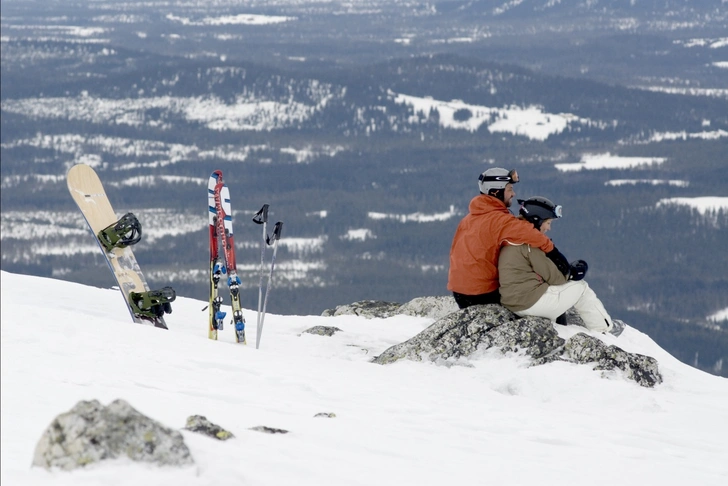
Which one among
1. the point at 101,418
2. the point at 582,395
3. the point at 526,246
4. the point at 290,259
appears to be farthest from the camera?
the point at 290,259

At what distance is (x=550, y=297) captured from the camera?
1295 centimetres

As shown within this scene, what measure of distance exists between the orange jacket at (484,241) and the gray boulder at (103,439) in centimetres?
631

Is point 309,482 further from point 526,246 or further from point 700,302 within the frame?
point 700,302

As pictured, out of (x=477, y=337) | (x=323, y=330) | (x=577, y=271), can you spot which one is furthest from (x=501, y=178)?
(x=323, y=330)

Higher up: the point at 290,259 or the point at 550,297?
the point at 550,297

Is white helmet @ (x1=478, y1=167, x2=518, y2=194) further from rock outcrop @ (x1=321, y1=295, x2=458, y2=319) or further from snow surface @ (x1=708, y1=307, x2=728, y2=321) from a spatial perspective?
snow surface @ (x1=708, y1=307, x2=728, y2=321)

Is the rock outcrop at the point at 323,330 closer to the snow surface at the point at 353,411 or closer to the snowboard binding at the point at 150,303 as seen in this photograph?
the snow surface at the point at 353,411

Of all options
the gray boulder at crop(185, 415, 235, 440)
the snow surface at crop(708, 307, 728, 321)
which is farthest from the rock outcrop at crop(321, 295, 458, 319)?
the snow surface at crop(708, 307, 728, 321)

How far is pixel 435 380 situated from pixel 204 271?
127m

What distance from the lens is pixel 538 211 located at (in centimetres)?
1317

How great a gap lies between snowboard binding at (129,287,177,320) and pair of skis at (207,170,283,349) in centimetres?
53

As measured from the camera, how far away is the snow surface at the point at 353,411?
7555 mm

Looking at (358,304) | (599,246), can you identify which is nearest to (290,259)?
(599,246)

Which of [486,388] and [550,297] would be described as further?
[550,297]
